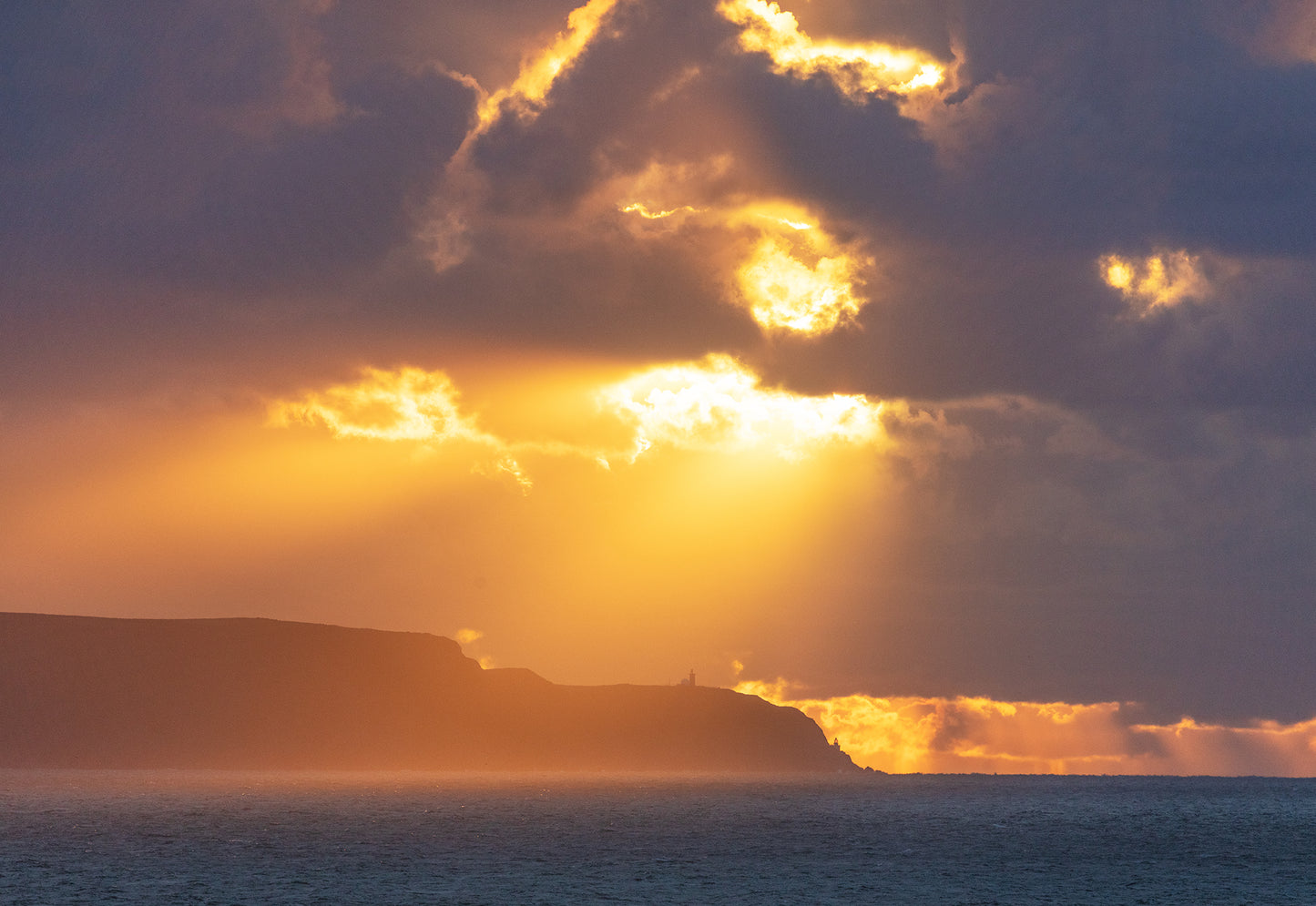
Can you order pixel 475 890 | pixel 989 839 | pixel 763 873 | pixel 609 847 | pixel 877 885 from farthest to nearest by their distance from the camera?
1. pixel 989 839
2. pixel 609 847
3. pixel 763 873
4. pixel 877 885
5. pixel 475 890

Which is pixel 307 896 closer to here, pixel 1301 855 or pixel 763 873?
pixel 763 873

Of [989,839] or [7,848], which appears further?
[989,839]

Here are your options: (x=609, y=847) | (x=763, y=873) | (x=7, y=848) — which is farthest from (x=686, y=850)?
(x=7, y=848)

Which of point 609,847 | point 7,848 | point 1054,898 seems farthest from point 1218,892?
point 7,848

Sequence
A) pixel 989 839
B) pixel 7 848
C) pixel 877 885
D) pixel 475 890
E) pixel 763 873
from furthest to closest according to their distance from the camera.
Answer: pixel 989 839, pixel 7 848, pixel 763 873, pixel 877 885, pixel 475 890

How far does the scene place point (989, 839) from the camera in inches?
6698

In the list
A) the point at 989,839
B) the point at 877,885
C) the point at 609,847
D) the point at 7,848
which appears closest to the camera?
the point at 877,885

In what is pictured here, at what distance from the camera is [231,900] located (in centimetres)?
9562

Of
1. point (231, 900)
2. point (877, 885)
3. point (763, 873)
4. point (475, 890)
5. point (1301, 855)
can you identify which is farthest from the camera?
point (1301, 855)

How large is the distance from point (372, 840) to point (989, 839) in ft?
239

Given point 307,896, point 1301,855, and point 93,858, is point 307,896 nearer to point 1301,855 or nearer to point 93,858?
point 93,858

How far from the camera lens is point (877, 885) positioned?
11200cm

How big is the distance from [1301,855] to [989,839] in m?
34.5

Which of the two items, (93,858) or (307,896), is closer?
(307,896)
